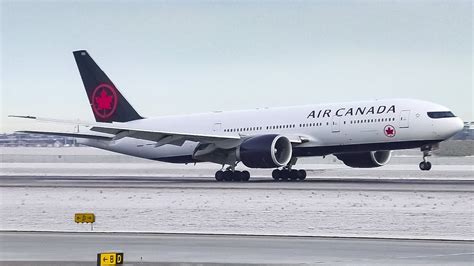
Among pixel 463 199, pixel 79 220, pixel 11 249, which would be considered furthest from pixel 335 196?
pixel 11 249

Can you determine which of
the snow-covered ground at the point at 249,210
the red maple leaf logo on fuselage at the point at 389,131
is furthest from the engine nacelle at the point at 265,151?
the snow-covered ground at the point at 249,210

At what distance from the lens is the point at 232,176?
56.8 metres

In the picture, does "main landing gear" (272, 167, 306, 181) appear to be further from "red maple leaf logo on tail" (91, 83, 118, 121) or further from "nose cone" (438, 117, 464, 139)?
"red maple leaf logo on tail" (91, 83, 118, 121)

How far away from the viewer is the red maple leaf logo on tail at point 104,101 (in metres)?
68.0

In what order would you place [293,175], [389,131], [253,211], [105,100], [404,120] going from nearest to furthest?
[253,211] → [404,120] → [389,131] → [293,175] → [105,100]

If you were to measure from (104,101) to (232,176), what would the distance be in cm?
1465

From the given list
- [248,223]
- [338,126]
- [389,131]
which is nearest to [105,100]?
[338,126]

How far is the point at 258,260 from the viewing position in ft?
70.3

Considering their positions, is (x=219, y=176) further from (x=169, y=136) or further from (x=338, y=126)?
(x=338, y=126)

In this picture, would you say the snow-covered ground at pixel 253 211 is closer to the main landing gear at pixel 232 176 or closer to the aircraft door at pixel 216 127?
the main landing gear at pixel 232 176

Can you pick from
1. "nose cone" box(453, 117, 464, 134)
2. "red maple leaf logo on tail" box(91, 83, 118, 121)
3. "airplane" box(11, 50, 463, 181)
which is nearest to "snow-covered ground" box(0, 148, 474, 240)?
"airplane" box(11, 50, 463, 181)

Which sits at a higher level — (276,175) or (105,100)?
(105,100)

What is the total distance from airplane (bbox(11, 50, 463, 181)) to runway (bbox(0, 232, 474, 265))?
2849 cm

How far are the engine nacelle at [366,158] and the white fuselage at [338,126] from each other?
2.78 meters
